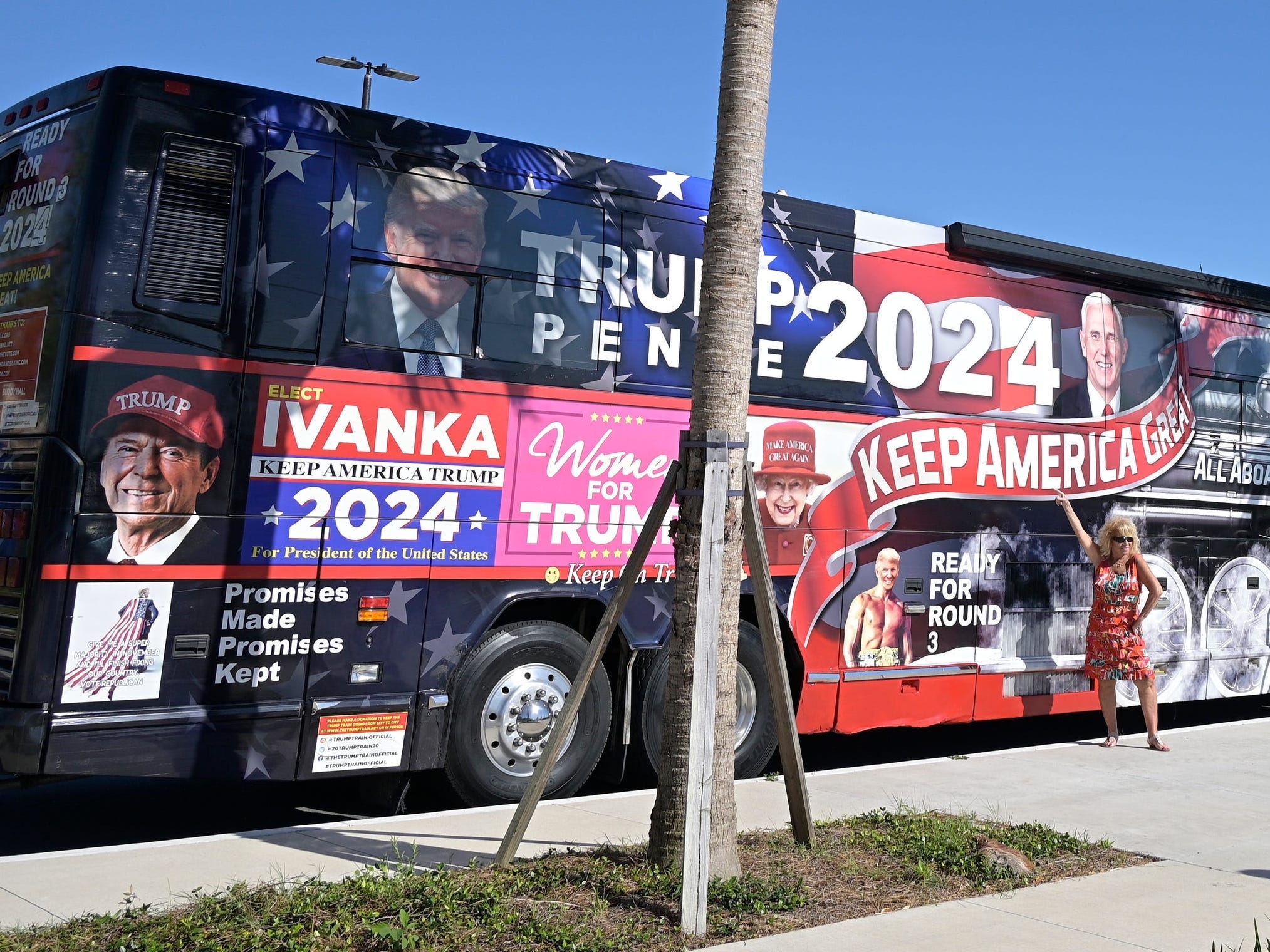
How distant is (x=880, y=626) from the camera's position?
31.5 ft

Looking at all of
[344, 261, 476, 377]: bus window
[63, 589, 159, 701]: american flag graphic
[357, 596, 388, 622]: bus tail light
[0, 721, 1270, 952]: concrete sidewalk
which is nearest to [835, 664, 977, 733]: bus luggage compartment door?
[0, 721, 1270, 952]: concrete sidewalk

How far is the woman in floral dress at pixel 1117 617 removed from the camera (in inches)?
416

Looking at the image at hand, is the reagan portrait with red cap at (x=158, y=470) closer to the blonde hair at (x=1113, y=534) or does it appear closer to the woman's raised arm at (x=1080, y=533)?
the woman's raised arm at (x=1080, y=533)

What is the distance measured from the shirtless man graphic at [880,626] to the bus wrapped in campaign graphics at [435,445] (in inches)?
1.0

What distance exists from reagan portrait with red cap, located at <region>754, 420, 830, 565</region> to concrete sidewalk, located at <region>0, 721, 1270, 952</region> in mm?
1573

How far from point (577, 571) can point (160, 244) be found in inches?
117

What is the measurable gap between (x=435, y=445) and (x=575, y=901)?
285cm

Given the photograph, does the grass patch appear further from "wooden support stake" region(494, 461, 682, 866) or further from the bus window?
the bus window

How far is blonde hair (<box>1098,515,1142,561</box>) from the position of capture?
1062cm

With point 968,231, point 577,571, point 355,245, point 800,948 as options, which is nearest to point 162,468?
point 355,245

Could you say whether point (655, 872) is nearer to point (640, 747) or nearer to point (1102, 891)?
point (1102, 891)

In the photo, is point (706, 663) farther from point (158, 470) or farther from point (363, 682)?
point (158, 470)

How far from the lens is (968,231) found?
1023 centimetres

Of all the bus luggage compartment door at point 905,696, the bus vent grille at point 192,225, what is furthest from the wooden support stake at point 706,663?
the bus luggage compartment door at point 905,696
